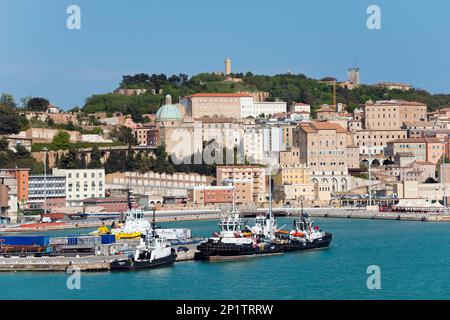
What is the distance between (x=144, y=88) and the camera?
6150cm

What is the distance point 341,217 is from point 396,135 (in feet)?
42.6

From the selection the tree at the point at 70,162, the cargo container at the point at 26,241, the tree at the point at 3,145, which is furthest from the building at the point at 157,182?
the cargo container at the point at 26,241

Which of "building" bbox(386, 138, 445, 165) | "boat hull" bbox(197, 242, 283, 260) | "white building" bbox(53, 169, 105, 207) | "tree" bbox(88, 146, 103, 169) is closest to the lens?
"boat hull" bbox(197, 242, 283, 260)

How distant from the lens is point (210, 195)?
42.2 m

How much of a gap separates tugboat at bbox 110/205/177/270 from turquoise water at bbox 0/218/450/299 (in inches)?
10.3

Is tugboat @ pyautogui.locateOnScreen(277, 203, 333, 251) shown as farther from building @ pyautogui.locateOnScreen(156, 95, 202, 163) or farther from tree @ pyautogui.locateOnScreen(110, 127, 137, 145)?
tree @ pyautogui.locateOnScreen(110, 127, 137, 145)

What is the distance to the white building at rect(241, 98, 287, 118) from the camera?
56.1 meters

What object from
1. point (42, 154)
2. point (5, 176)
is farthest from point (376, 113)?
point (5, 176)

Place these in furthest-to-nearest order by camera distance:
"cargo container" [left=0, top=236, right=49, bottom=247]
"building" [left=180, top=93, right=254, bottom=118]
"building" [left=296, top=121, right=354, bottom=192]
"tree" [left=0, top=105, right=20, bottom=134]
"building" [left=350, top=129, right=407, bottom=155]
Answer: "building" [left=180, top=93, right=254, bottom=118] < "building" [left=350, top=129, right=407, bottom=155] < "tree" [left=0, top=105, right=20, bottom=134] < "building" [left=296, top=121, right=354, bottom=192] < "cargo container" [left=0, top=236, right=49, bottom=247]

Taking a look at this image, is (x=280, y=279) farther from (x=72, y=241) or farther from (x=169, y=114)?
(x=169, y=114)

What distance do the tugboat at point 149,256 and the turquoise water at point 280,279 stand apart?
263 millimetres

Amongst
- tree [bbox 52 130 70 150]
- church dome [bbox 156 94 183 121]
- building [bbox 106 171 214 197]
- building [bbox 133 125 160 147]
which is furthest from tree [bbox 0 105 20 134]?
church dome [bbox 156 94 183 121]

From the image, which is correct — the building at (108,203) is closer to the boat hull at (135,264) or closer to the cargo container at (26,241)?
the cargo container at (26,241)

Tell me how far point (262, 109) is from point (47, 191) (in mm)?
19583
